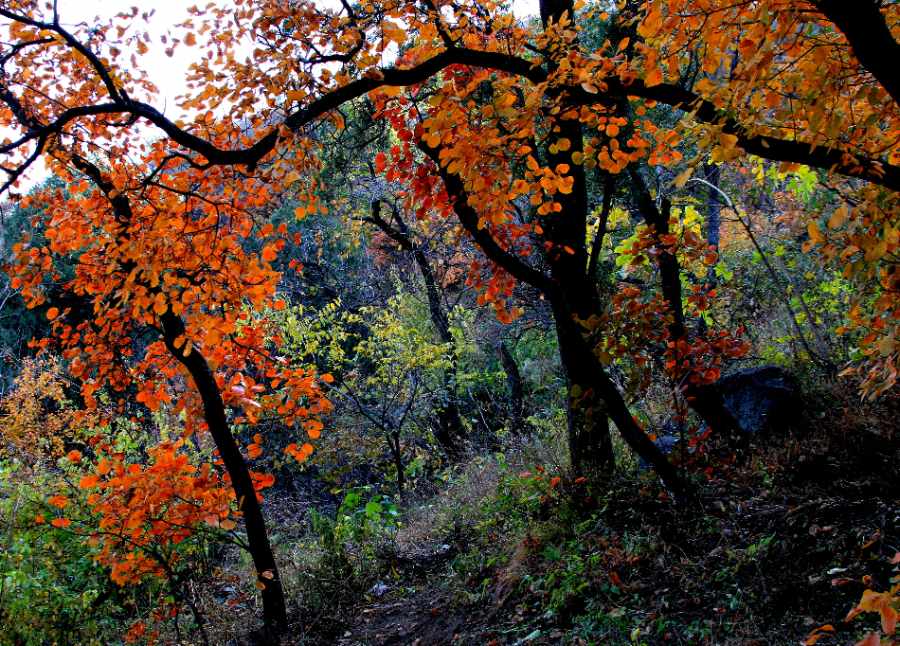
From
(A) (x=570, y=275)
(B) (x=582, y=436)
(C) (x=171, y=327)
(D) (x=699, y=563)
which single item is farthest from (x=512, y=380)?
(D) (x=699, y=563)

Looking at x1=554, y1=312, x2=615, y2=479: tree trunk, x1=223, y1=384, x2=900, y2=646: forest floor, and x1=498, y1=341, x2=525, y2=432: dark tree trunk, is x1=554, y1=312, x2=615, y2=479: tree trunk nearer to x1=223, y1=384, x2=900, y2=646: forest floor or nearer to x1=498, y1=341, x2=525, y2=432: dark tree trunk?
x1=223, y1=384, x2=900, y2=646: forest floor

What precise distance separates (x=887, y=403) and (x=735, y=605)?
2.23 metres

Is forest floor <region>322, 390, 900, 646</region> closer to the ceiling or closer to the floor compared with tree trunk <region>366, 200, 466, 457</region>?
closer to the floor

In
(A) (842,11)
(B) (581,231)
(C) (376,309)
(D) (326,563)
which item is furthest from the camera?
(C) (376,309)

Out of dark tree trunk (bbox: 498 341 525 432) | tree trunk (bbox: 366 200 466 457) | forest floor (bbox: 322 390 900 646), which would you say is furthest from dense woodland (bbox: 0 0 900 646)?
dark tree trunk (bbox: 498 341 525 432)

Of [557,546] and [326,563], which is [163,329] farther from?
[557,546]

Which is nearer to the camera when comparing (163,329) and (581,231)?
(163,329)

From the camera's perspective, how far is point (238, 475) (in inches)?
214

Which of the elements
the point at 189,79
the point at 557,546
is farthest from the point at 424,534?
the point at 189,79

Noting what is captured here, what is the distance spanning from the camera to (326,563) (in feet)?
20.3

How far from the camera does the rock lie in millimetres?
5176

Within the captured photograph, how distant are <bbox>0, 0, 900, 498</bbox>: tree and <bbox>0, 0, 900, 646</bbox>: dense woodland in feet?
0.09

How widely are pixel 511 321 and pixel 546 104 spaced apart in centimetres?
194

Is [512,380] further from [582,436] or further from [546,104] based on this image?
[546,104]
